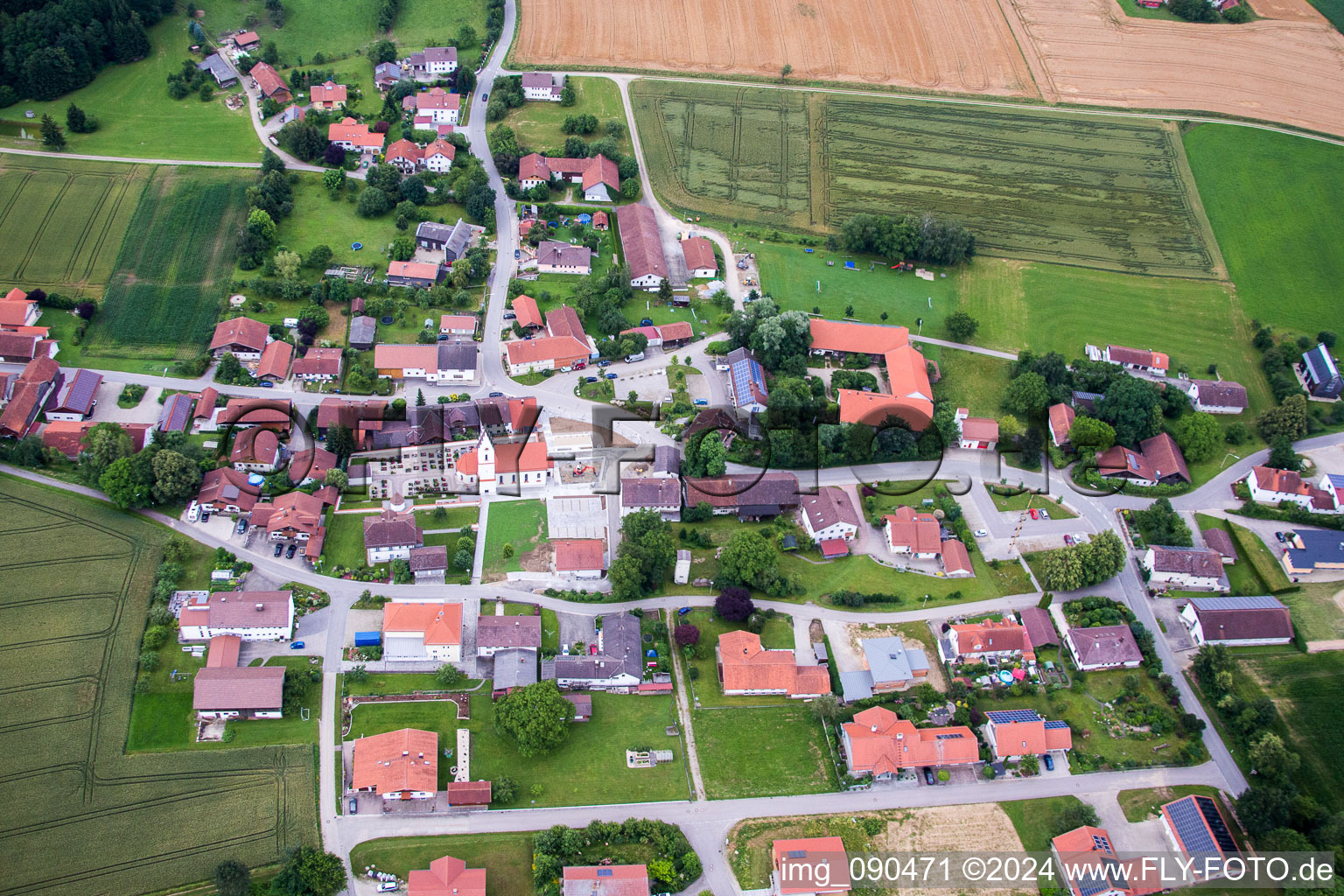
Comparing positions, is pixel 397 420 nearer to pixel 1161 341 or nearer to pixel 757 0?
pixel 1161 341

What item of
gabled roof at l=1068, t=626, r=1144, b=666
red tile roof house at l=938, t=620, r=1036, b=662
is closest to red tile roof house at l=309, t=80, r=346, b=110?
red tile roof house at l=938, t=620, r=1036, b=662

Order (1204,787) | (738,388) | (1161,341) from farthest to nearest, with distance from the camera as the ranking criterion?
(1161,341)
(738,388)
(1204,787)

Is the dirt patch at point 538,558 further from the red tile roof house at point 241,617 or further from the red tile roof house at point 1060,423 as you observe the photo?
the red tile roof house at point 1060,423

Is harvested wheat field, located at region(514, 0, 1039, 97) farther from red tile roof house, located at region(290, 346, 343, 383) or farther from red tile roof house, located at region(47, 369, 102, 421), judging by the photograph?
red tile roof house, located at region(47, 369, 102, 421)

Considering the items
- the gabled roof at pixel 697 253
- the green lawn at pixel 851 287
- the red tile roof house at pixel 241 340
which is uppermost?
the gabled roof at pixel 697 253

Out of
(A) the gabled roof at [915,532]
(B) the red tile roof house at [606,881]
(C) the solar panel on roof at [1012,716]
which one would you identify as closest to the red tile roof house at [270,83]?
(A) the gabled roof at [915,532]

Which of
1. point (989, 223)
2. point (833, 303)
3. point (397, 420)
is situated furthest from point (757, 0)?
point (397, 420)
